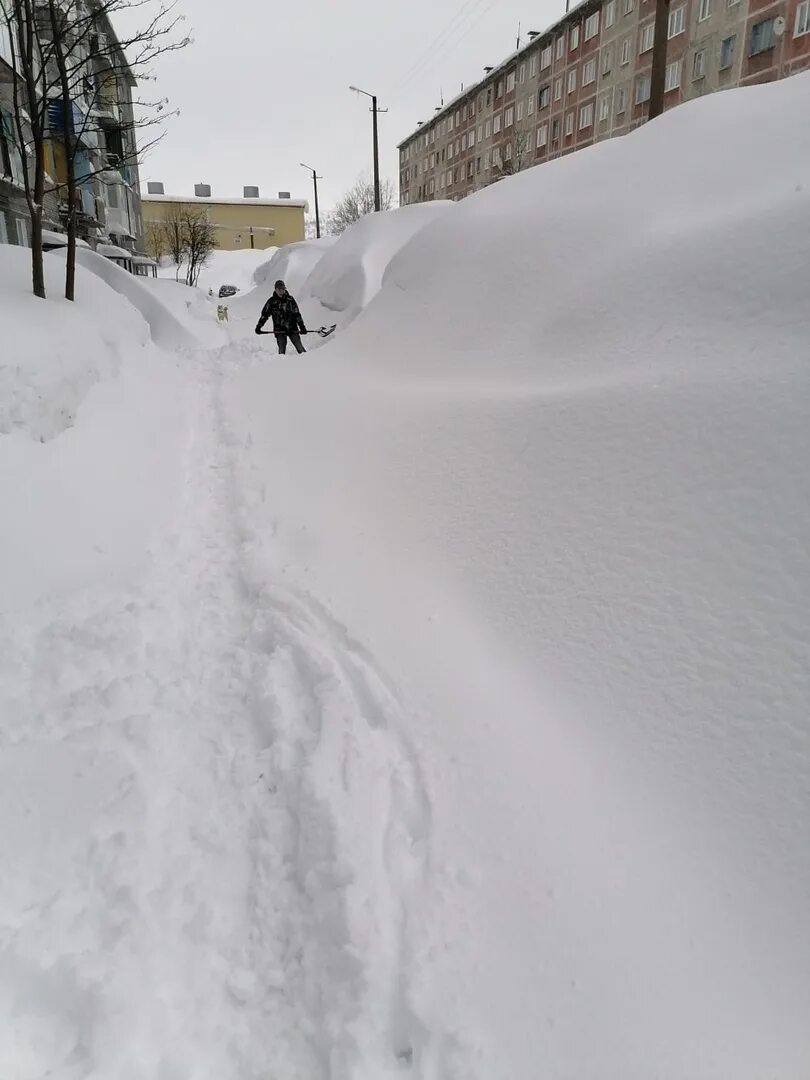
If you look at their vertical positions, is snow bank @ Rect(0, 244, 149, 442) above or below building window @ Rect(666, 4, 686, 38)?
below

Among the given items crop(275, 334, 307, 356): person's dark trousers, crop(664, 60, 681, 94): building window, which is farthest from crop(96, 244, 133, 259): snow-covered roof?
crop(664, 60, 681, 94): building window

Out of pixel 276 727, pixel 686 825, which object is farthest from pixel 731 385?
pixel 276 727

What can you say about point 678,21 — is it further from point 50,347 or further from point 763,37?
point 50,347

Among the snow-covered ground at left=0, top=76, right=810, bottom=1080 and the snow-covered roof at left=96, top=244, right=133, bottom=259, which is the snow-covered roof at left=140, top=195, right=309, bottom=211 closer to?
the snow-covered roof at left=96, top=244, right=133, bottom=259

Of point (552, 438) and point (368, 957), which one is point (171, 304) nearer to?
point (552, 438)

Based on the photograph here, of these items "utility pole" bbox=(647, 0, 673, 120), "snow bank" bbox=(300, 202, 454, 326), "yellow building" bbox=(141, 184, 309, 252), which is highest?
"yellow building" bbox=(141, 184, 309, 252)

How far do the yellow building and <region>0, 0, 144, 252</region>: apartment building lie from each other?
918 inches

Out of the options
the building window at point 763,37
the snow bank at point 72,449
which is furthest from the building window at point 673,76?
the snow bank at point 72,449

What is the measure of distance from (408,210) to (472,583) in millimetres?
14582

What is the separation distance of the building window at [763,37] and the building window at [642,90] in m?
5.74

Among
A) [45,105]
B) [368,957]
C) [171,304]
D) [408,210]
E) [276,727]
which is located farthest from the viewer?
[408,210]

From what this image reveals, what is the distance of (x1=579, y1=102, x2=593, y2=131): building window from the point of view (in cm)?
3073

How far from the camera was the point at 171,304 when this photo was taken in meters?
14.3

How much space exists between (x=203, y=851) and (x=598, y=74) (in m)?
37.2
